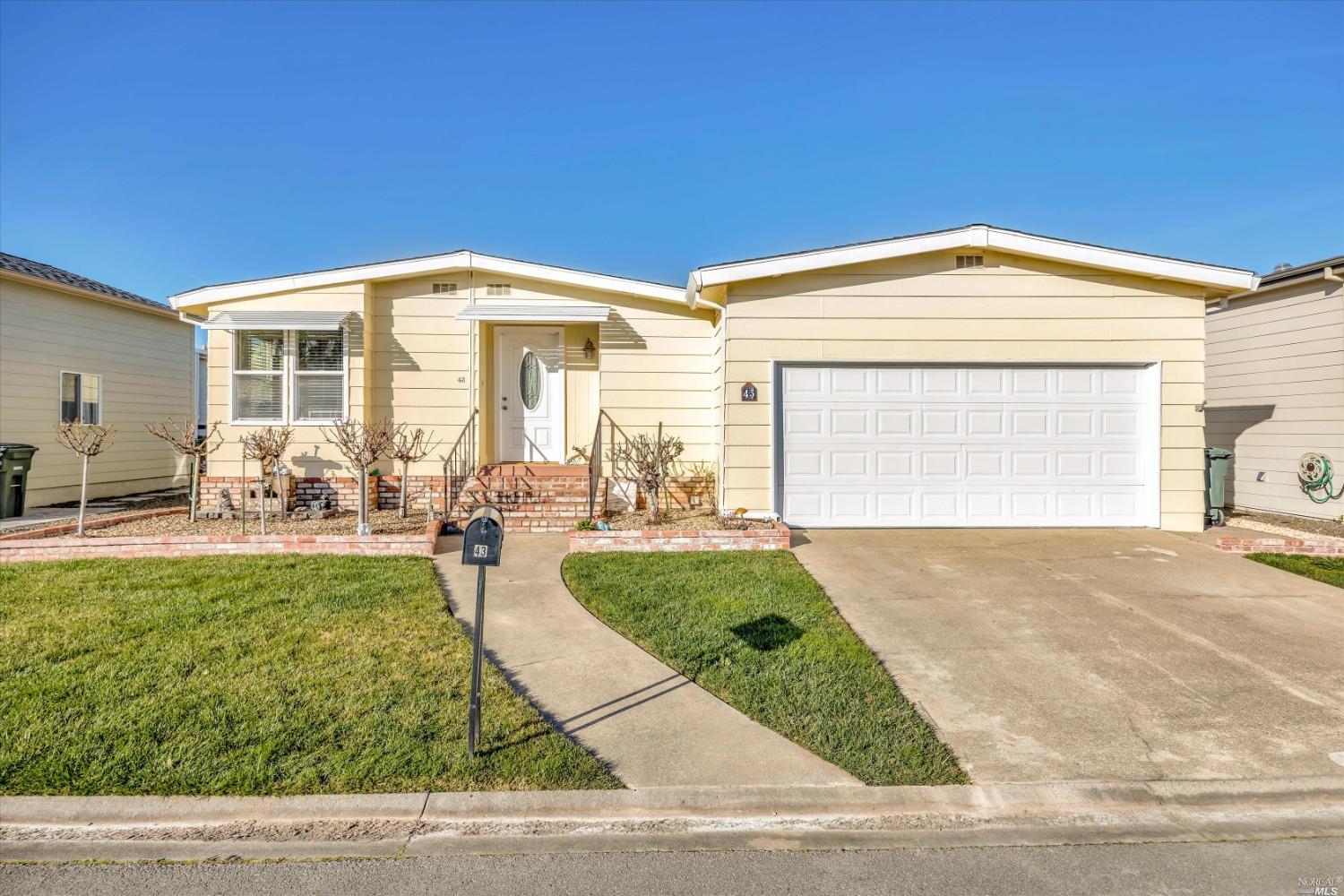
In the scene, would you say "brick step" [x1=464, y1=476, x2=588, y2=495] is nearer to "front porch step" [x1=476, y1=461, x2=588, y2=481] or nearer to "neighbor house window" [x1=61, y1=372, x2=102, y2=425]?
"front porch step" [x1=476, y1=461, x2=588, y2=481]

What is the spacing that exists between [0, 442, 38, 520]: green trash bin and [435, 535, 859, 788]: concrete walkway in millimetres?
8349

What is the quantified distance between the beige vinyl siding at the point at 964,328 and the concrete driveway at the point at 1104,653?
5.24 feet

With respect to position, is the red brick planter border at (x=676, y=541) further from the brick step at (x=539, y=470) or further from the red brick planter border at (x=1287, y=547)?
the red brick planter border at (x=1287, y=547)

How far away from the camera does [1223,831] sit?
275 cm

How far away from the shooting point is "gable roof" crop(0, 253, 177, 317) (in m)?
10.7

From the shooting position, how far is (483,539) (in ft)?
10.3

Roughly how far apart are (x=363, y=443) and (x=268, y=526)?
1597mm

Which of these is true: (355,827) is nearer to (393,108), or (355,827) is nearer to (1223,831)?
(1223,831)

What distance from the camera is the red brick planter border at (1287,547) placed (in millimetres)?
Answer: 7242

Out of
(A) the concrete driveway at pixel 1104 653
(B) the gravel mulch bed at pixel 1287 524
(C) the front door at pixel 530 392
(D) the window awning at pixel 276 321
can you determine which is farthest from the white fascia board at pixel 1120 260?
(D) the window awning at pixel 276 321

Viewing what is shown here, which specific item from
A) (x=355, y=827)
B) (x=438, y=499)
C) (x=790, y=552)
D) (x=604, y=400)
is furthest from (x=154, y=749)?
(x=604, y=400)

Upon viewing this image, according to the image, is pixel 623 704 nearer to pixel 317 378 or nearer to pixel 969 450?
pixel 969 450

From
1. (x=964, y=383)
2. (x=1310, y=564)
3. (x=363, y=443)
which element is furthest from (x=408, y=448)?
(x=1310, y=564)

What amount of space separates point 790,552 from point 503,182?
53.6 feet
